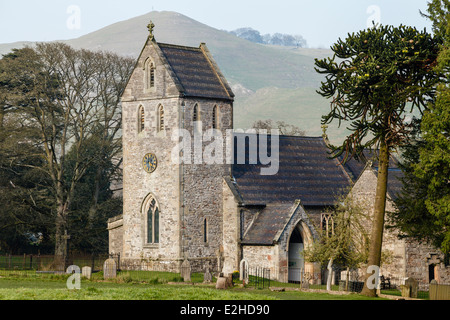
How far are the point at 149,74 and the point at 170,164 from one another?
5.74m

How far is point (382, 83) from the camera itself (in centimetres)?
3803

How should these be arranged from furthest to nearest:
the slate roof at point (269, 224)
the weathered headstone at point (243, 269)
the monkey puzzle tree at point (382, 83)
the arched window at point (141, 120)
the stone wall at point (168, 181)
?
the arched window at point (141, 120)
the stone wall at point (168, 181)
the slate roof at point (269, 224)
the weathered headstone at point (243, 269)
the monkey puzzle tree at point (382, 83)

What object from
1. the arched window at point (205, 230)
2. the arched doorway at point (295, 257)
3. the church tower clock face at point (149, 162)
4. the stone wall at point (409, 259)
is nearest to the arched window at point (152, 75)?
the church tower clock face at point (149, 162)

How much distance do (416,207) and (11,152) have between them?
108 feet

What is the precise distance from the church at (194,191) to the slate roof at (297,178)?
91mm

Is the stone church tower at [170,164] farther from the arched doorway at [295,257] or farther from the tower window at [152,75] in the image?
the arched doorway at [295,257]

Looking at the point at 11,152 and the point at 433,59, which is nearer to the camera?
the point at 433,59

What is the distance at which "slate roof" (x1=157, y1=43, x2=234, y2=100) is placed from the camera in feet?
169

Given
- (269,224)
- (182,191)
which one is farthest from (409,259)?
(182,191)

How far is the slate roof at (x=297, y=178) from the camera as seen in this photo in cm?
5288

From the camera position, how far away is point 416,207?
128 feet
